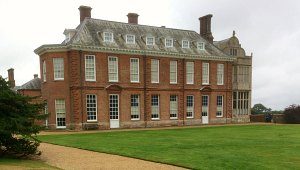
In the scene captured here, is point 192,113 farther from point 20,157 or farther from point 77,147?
point 20,157

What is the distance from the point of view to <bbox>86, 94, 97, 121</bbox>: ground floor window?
28859mm

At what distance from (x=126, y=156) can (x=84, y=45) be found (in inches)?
679

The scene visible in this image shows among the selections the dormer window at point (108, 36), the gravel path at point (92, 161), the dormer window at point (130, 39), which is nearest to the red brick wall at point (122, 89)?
the dormer window at point (108, 36)

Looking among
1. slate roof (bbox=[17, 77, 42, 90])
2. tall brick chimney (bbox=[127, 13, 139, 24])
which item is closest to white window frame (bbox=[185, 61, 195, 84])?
tall brick chimney (bbox=[127, 13, 139, 24])

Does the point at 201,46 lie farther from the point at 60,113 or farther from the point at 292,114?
the point at 60,113

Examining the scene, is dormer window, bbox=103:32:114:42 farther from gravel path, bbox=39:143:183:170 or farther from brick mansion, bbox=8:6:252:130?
gravel path, bbox=39:143:183:170

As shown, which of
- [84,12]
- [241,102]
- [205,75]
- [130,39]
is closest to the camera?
[130,39]

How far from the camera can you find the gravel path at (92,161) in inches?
427

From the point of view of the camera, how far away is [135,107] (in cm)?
3142

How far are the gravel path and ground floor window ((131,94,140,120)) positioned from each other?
56.0ft

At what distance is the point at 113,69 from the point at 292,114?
2296 cm

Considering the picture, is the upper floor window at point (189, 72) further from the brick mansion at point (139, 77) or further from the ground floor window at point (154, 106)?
the ground floor window at point (154, 106)

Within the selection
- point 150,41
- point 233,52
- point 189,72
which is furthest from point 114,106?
point 233,52

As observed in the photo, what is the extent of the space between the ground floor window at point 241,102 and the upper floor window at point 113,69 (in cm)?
1610
